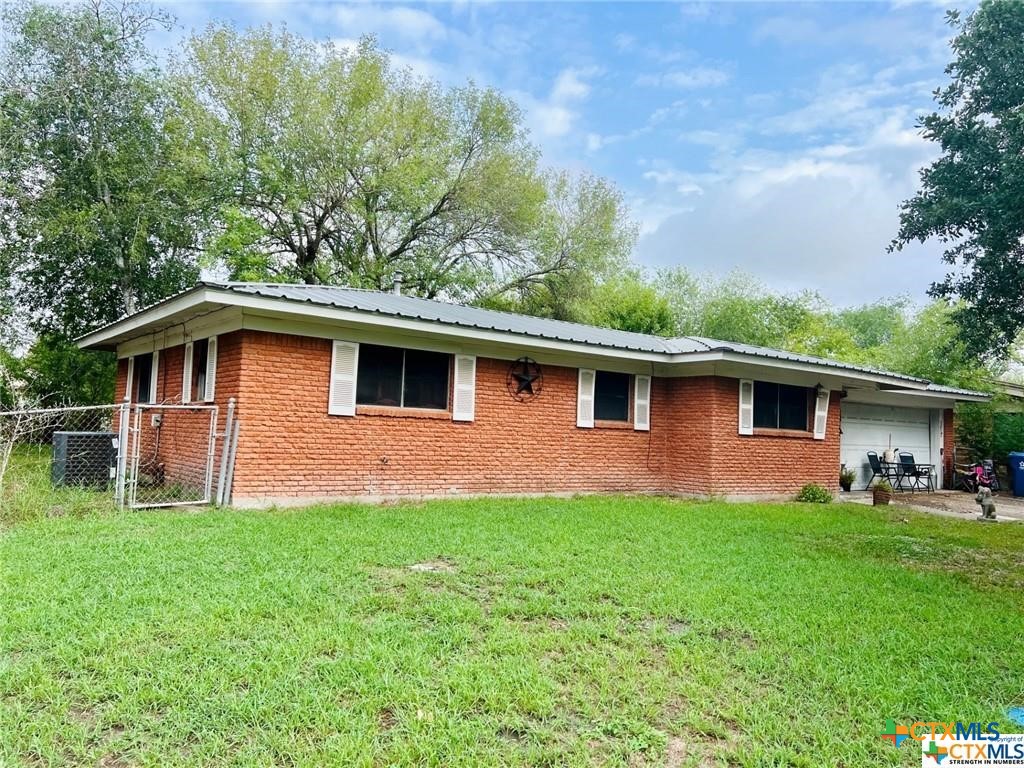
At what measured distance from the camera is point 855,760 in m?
2.36

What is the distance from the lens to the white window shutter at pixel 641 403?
11.4 m

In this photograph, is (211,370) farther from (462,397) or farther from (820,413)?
(820,413)

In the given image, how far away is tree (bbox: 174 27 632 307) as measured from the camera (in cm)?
1708

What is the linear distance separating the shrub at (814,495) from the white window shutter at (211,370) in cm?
1038

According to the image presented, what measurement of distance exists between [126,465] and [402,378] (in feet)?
12.7

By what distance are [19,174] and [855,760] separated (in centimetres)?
2000

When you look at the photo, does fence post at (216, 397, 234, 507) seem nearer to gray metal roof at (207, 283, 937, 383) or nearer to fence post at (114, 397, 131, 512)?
fence post at (114, 397, 131, 512)

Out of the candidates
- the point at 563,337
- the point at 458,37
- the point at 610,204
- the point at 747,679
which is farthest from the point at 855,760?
the point at 610,204

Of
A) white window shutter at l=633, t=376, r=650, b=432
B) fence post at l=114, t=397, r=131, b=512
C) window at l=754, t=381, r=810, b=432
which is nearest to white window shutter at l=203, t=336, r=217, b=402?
fence post at l=114, t=397, r=131, b=512

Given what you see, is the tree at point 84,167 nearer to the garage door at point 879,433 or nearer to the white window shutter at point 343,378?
the white window shutter at point 343,378

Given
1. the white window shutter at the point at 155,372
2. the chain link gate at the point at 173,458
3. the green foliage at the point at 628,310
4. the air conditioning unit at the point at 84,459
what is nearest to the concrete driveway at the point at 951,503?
the green foliage at the point at 628,310

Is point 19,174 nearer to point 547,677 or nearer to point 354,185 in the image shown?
point 354,185

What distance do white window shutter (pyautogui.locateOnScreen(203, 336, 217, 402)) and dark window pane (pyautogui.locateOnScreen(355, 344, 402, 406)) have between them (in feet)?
6.21

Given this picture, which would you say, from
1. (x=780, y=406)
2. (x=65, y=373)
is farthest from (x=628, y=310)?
(x=65, y=373)
